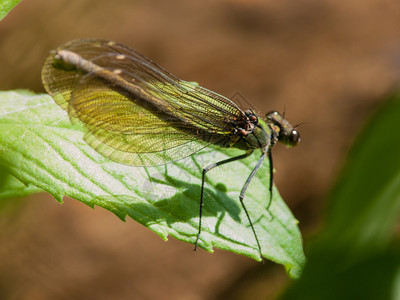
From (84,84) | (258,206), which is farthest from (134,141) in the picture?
(258,206)

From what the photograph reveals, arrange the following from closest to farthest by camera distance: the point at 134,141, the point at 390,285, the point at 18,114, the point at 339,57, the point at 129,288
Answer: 1. the point at 390,285
2. the point at 18,114
3. the point at 134,141
4. the point at 129,288
5. the point at 339,57

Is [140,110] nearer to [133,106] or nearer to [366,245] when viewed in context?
[133,106]

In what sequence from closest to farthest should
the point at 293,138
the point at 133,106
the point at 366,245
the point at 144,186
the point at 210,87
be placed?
1. the point at 366,245
2. the point at 144,186
3. the point at 133,106
4. the point at 293,138
5. the point at 210,87

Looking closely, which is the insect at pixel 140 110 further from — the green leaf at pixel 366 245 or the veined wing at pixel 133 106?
the green leaf at pixel 366 245

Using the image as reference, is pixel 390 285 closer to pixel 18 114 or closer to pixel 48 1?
pixel 18 114

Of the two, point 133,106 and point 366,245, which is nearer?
point 366,245

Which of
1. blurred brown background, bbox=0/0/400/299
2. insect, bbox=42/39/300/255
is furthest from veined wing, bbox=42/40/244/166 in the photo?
blurred brown background, bbox=0/0/400/299

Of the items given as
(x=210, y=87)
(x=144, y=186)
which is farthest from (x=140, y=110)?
(x=210, y=87)
